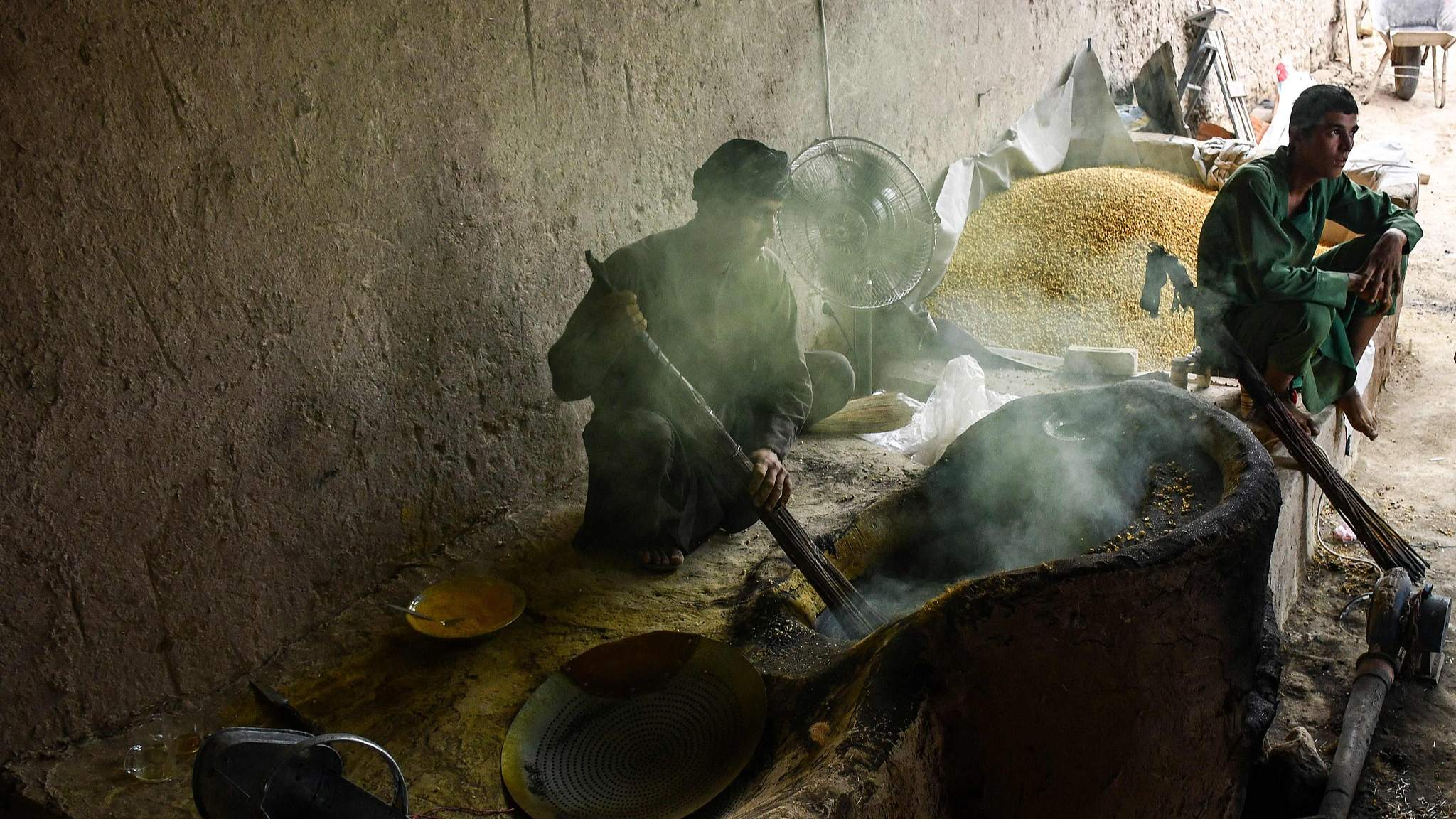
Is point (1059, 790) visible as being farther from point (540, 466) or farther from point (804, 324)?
point (804, 324)

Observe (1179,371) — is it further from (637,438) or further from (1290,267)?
(637,438)

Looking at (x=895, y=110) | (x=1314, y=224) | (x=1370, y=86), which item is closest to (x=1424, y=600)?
(x=1314, y=224)

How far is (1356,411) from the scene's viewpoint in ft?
13.9

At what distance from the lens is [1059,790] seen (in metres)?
1.94

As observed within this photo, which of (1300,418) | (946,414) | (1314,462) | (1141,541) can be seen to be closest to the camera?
(1141,541)

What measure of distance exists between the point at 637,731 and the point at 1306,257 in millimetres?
3492

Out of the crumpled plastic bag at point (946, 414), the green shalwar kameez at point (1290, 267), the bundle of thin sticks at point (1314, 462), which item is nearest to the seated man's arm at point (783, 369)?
the crumpled plastic bag at point (946, 414)

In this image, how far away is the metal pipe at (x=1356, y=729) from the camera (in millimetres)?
2609

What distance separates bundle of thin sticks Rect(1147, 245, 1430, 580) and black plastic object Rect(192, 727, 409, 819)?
125 inches

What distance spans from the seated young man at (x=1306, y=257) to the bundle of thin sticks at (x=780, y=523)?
2212 mm

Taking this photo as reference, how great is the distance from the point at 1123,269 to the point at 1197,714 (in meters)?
4.46

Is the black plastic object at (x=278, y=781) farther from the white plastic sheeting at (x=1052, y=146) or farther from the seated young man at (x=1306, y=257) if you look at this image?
the white plastic sheeting at (x=1052, y=146)

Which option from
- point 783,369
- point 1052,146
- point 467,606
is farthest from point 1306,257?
point 467,606

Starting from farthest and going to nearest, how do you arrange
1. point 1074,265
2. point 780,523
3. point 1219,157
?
point 1219,157
point 1074,265
point 780,523
